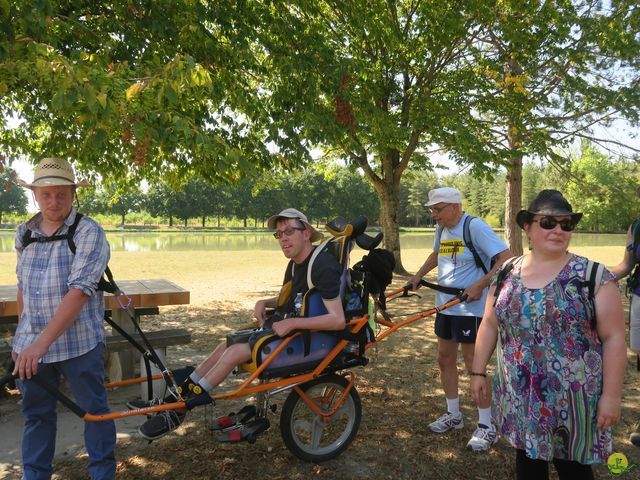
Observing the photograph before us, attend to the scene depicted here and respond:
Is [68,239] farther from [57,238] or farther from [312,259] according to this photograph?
[312,259]

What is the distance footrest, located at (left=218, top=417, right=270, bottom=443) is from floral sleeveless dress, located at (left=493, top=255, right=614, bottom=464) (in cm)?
161

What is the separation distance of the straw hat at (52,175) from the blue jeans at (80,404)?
0.98 m

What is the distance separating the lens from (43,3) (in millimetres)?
4645

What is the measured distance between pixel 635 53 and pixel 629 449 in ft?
39.9

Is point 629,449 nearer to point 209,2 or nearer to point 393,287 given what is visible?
point 209,2

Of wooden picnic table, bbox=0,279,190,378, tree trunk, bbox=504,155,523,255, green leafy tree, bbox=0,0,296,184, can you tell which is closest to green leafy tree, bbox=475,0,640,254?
tree trunk, bbox=504,155,523,255

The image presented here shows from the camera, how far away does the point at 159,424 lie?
3.03 m

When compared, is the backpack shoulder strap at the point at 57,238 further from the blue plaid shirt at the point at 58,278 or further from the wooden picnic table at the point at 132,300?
the wooden picnic table at the point at 132,300

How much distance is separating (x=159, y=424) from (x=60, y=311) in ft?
2.94

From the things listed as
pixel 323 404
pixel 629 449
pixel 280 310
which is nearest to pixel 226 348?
pixel 280 310

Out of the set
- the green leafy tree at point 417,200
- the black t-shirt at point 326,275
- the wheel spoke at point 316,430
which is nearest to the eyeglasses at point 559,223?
the black t-shirt at point 326,275

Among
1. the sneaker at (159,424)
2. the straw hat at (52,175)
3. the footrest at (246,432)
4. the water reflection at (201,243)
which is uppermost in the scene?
the straw hat at (52,175)

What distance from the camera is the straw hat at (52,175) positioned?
285 cm

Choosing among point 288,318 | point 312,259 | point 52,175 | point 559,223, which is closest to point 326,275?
point 312,259
